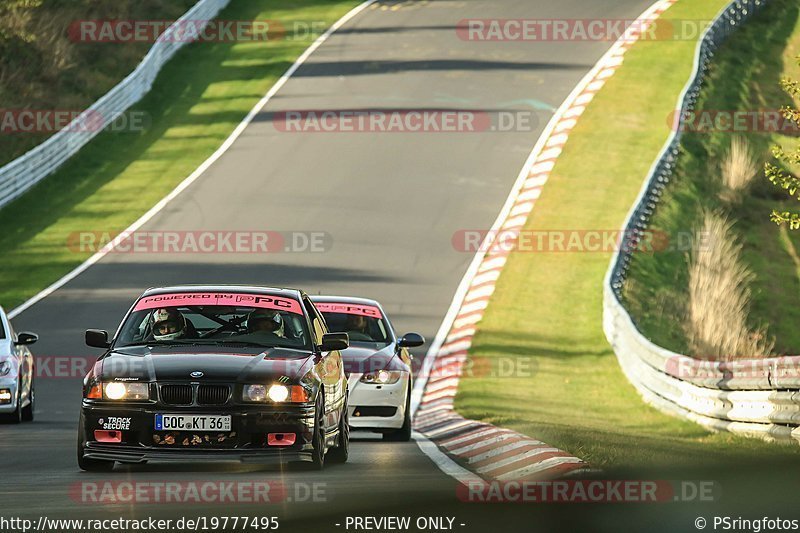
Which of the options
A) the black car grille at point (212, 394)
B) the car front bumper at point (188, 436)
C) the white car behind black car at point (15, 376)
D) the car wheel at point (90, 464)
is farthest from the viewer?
the white car behind black car at point (15, 376)

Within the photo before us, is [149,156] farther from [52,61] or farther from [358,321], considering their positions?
[358,321]

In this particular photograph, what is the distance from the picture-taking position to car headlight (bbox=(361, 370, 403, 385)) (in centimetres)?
1728

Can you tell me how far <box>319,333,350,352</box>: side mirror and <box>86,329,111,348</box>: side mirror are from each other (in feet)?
5.49

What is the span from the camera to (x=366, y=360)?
1739 cm

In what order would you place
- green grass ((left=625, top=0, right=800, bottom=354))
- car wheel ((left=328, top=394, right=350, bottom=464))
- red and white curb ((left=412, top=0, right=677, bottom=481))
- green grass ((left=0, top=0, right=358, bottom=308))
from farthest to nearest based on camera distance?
green grass ((left=0, top=0, right=358, bottom=308)) → green grass ((left=625, top=0, right=800, bottom=354)) → car wheel ((left=328, top=394, right=350, bottom=464)) → red and white curb ((left=412, top=0, right=677, bottom=481))

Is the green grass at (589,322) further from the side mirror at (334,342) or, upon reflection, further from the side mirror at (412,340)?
the side mirror at (334,342)

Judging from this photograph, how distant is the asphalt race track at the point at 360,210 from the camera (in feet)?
38.4

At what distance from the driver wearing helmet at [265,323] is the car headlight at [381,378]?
431cm
